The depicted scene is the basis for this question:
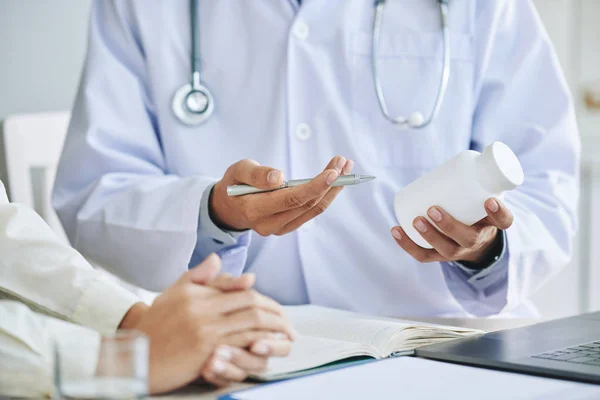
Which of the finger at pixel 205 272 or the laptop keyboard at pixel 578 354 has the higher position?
the finger at pixel 205 272

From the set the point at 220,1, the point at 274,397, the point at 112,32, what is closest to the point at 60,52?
the point at 112,32

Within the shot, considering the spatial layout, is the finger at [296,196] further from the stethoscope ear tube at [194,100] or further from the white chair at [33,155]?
the white chair at [33,155]

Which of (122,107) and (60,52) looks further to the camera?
(60,52)

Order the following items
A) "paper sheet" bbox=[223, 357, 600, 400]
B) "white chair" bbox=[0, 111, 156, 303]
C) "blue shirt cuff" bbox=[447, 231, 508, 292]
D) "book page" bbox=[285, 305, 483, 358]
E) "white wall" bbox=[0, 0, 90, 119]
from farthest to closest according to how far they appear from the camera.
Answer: "white wall" bbox=[0, 0, 90, 119] < "white chair" bbox=[0, 111, 156, 303] < "blue shirt cuff" bbox=[447, 231, 508, 292] < "book page" bbox=[285, 305, 483, 358] < "paper sheet" bbox=[223, 357, 600, 400]

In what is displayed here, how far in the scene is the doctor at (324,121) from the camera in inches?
50.2

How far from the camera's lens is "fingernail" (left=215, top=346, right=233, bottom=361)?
2.14ft

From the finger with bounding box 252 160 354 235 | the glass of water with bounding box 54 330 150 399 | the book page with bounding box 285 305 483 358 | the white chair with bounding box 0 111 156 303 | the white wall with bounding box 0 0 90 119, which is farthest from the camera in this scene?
the white wall with bounding box 0 0 90 119

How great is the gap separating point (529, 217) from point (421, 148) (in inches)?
8.1

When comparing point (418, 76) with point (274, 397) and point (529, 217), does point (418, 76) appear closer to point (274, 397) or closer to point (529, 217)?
point (529, 217)

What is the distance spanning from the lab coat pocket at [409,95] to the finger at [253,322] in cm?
66

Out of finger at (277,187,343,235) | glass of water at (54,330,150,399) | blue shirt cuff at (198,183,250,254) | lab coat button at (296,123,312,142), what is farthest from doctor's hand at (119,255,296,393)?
lab coat button at (296,123,312,142)

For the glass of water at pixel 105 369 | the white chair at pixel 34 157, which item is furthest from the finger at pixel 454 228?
the white chair at pixel 34 157

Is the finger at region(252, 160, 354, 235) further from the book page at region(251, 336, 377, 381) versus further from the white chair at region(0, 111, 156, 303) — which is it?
the white chair at region(0, 111, 156, 303)

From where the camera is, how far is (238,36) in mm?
1339
